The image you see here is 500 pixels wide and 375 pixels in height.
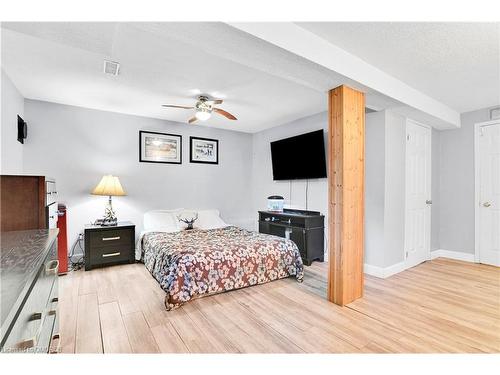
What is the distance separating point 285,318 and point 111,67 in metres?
2.98

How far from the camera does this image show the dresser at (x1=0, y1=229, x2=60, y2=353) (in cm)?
75

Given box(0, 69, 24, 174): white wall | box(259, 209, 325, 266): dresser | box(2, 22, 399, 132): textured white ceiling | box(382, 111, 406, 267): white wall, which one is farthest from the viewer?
box(259, 209, 325, 266): dresser

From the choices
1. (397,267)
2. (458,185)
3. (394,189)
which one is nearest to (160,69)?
(394,189)

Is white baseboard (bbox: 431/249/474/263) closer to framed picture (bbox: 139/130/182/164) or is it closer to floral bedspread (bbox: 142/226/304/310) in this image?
floral bedspread (bbox: 142/226/304/310)

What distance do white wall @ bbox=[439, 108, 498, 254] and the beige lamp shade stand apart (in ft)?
17.6

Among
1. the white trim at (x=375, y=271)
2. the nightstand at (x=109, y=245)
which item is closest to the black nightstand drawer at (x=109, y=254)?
the nightstand at (x=109, y=245)

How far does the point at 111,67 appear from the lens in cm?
262

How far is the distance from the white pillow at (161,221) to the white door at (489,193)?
4755mm

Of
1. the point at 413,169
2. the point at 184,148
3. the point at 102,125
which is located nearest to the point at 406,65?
the point at 413,169

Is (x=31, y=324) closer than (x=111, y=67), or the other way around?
(x=31, y=324)

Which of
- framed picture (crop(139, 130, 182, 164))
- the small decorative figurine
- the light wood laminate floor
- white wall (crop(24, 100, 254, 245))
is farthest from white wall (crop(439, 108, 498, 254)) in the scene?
framed picture (crop(139, 130, 182, 164))

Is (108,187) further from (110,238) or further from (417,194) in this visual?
(417,194)

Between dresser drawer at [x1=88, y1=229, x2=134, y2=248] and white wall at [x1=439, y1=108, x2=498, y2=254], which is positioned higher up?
white wall at [x1=439, y1=108, x2=498, y2=254]
